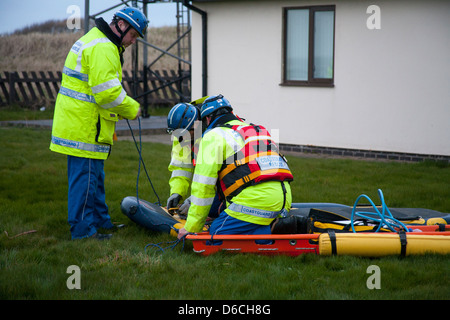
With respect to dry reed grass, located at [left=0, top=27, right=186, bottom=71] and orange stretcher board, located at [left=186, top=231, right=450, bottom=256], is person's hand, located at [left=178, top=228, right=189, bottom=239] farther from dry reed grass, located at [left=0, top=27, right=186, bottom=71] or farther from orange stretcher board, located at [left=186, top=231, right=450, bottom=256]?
dry reed grass, located at [left=0, top=27, right=186, bottom=71]

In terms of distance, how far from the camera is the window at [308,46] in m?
12.5

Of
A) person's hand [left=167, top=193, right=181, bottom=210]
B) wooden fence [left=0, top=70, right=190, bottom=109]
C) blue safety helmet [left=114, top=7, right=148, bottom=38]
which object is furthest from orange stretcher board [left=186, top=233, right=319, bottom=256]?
wooden fence [left=0, top=70, right=190, bottom=109]

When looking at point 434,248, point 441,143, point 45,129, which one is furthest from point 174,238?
point 45,129

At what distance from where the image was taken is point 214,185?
5.43m

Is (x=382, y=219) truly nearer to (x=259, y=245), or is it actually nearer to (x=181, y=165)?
(x=259, y=245)

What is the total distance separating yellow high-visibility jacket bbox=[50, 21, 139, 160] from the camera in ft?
19.3

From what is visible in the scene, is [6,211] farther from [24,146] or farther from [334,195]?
[24,146]

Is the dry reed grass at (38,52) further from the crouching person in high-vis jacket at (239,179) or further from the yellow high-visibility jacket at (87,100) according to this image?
the crouching person in high-vis jacket at (239,179)

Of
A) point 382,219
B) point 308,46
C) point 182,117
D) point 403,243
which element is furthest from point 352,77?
point 403,243

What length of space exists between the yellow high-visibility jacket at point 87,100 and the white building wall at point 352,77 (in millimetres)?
7188

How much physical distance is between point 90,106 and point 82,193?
952mm

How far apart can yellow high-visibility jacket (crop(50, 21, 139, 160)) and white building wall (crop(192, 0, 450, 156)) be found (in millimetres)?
7188

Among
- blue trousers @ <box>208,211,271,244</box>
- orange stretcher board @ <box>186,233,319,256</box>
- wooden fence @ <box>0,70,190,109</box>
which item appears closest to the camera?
orange stretcher board @ <box>186,233,319,256</box>

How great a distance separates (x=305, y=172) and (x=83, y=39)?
5.26m
